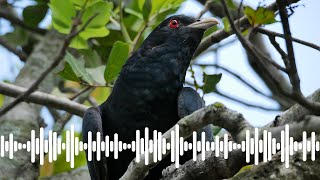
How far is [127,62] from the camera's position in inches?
241

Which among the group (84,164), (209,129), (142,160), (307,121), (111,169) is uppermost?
(307,121)

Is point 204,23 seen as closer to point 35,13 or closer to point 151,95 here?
point 151,95

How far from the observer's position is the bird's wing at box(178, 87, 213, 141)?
5.35 m

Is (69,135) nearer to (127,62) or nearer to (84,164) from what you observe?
(84,164)

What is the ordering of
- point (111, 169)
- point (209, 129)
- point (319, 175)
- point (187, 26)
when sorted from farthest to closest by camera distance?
point (187, 26)
point (111, 169)
point (209, 129)
point (319, 175)

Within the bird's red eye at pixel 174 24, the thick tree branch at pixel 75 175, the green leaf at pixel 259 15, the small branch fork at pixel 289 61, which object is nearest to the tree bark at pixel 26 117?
the thick tree branch at pixel 75 175

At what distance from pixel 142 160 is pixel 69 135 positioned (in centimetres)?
289

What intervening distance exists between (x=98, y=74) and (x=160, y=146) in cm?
267

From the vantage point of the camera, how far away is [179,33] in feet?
20.5

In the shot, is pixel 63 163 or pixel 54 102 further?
pixel 63 163

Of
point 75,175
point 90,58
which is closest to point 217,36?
point 90,58

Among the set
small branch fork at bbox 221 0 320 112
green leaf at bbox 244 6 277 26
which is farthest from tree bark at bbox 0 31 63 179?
small branch fork at bbox 221 0 320 112

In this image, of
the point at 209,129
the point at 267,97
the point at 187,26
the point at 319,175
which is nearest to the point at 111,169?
the point at 209,129

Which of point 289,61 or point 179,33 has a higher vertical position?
point 289,61
